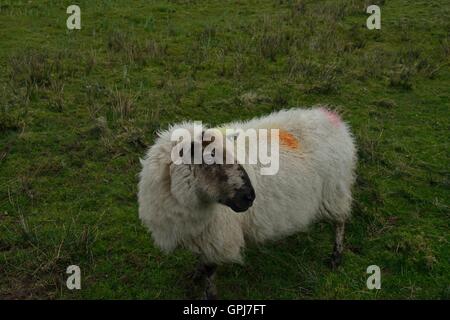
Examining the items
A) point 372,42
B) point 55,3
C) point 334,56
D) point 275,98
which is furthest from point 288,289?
point 55,3

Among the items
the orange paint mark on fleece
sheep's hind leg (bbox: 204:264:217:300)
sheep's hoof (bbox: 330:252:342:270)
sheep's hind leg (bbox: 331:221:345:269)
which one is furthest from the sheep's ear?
sheep's hoof (bbox: 330:252:342:270)

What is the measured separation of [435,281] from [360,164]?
7.35 ft

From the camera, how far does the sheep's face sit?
152 inches

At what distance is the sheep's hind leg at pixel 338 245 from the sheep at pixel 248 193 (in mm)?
10

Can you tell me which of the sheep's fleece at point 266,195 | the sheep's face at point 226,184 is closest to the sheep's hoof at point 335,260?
A: the sheep's fleece at point 266,195

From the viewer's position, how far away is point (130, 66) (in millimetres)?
9312

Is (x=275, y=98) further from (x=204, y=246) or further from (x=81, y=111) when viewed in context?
(x=204, y=246)

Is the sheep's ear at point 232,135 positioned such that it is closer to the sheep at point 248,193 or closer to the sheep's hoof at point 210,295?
the sheep at point 248,193

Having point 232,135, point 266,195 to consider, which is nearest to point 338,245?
point 266,195

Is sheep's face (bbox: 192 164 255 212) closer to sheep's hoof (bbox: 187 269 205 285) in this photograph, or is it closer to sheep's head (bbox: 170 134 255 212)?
sheep's head (bbox: 170 134 255 212)

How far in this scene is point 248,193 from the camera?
3867 millimetres

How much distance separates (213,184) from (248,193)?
28 cm

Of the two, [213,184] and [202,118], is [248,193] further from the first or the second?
[202,118]

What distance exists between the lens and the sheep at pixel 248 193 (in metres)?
3.98
